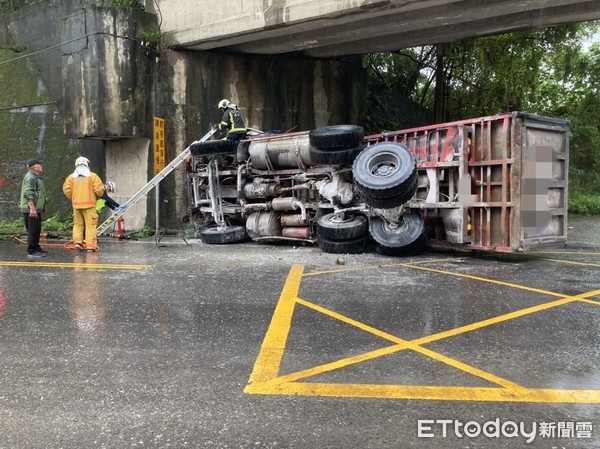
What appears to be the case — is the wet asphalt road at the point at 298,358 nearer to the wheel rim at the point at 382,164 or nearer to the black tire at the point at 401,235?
the black tire at the point at 401,235

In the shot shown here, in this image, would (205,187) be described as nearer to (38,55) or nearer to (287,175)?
(287,175)

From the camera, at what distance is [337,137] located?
8852mm

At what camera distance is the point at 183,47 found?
486 inches

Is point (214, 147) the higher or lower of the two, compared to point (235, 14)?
lower

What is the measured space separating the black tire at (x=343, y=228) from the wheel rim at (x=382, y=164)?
36.1 inches

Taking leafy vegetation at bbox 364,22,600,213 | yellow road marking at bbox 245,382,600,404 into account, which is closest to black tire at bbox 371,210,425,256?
yellow road marking at bbox 245,382,600,404

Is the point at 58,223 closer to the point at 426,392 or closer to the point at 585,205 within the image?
the point at 426,392

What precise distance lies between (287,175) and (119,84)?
190 inches

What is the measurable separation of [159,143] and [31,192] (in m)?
4.00

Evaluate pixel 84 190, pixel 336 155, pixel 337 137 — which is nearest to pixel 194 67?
pixel 84 190

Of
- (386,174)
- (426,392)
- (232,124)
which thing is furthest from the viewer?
(232,124)

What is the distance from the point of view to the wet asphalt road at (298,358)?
9.30ft

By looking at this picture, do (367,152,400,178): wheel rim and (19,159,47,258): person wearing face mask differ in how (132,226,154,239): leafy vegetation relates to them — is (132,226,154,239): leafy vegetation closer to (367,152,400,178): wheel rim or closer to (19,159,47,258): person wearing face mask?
(19,159,47,258): person wearing face mask

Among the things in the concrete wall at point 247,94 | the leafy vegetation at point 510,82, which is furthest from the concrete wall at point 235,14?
the leafy vegetation at point 510,82
